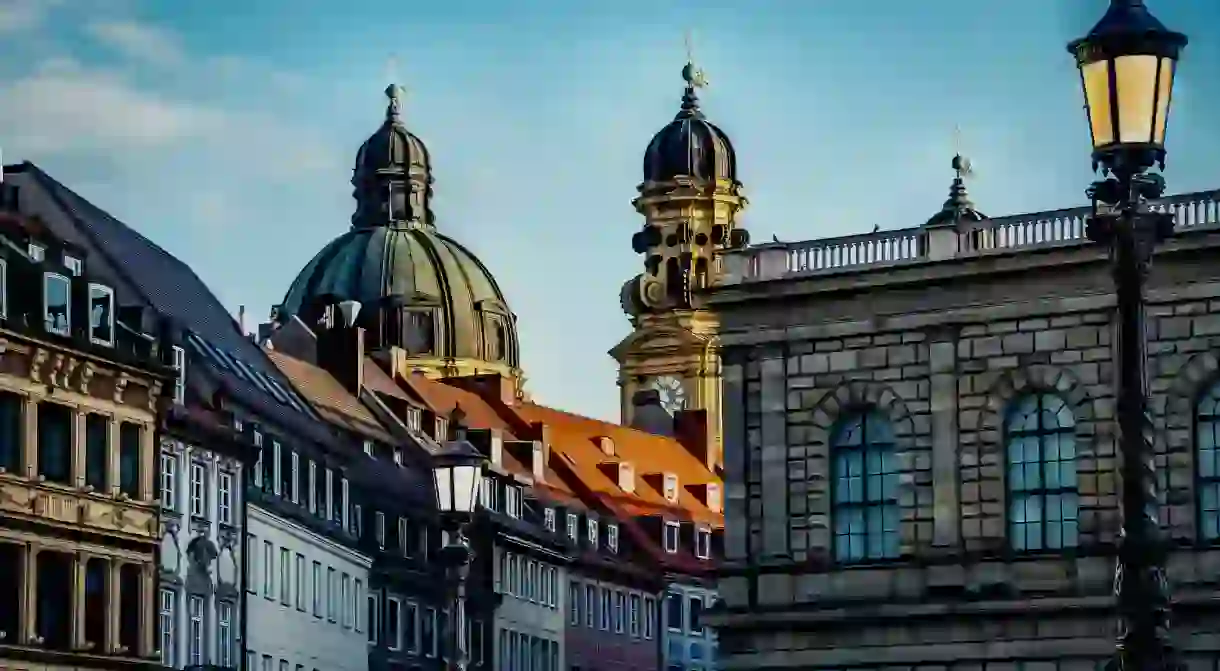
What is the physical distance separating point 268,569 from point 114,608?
1167cm

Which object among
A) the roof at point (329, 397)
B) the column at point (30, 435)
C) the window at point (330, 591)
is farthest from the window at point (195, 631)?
the roof at point (329, 397)

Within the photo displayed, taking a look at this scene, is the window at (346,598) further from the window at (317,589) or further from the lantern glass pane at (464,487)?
the lantern glass pane at (464,487)

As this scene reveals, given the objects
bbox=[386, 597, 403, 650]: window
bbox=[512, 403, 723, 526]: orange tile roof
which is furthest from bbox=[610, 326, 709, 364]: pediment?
bbox=[386, 597, 403, 650]: window

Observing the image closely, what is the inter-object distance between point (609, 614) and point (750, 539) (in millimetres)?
34528

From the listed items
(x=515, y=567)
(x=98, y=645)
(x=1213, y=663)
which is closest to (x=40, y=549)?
(x=98, y=645)

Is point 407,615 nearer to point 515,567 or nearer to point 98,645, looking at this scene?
point 515,567

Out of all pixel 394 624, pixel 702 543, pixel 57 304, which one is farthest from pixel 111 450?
pixel 702 543

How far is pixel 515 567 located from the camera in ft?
323

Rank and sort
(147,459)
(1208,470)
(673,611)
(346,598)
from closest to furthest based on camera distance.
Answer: (147,459)
(1208,470)
(346,598)
(673,611)

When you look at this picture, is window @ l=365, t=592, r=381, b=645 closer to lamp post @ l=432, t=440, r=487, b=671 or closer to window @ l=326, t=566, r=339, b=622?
window @ l=326, t=566, r=339, b=622

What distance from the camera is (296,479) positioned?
79.2m

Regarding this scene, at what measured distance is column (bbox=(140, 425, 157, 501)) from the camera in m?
66.7

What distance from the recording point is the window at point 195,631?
7038 centimetres

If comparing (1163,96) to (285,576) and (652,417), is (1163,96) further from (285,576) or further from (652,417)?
(652,417)
